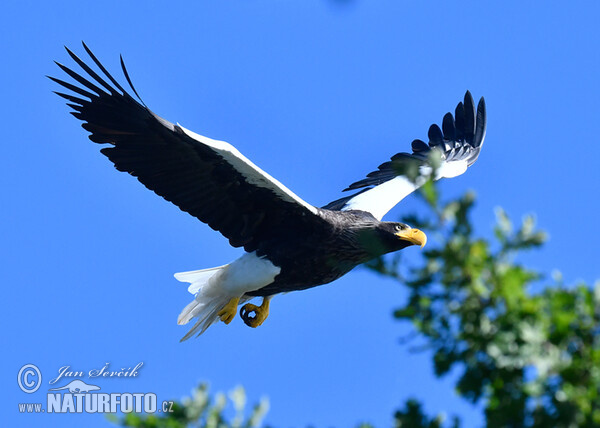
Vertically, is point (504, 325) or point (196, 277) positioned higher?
point (196, 277)

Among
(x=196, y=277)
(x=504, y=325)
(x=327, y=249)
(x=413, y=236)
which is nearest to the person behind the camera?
(x=504, y=325)

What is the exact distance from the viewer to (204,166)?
21.1ft

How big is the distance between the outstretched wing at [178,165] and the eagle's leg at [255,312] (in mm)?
693

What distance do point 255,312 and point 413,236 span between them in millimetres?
1500

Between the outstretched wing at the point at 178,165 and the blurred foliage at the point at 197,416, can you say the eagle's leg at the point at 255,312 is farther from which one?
the blurred foliage at the point at 197,416

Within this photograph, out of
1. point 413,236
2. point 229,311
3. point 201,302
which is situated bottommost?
point 229,311

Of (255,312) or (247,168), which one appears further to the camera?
(255,312)

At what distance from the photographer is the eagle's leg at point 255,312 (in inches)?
285

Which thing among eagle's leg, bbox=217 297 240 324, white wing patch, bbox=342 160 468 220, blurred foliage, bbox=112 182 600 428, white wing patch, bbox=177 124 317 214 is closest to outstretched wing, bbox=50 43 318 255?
white wing patch, bbox=177 124 317 214

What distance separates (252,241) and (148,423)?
3.22 m

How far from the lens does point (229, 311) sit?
702cm

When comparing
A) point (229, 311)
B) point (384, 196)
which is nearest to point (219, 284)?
point (229, 311)

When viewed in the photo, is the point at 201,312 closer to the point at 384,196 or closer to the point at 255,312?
the point at 255,312

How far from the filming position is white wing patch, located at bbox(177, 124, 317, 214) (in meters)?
6.06
